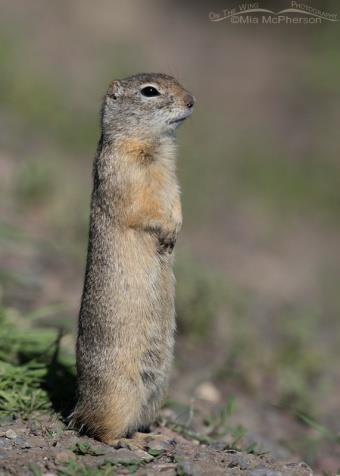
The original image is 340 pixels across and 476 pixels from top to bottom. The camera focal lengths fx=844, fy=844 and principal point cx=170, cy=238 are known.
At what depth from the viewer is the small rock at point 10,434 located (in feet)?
14.3

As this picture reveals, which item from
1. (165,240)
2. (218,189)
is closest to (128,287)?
(165,240)

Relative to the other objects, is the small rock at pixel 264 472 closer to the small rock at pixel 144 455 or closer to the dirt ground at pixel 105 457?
the dirt ground at pixel 105 457

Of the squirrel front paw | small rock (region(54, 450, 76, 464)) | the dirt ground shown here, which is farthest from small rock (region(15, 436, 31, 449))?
the squirrel front paw

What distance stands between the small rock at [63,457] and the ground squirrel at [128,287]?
37cm

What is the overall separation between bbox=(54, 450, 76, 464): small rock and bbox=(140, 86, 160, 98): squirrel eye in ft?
7.10

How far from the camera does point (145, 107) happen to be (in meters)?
5.05

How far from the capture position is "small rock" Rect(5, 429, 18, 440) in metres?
4.35

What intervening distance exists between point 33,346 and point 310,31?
516 inches

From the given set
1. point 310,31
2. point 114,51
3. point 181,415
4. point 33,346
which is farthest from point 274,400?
point 310,31

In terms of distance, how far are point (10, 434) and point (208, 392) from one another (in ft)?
7.45

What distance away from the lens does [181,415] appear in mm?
5383

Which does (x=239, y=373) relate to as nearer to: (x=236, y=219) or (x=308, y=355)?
(x=308, y=355)

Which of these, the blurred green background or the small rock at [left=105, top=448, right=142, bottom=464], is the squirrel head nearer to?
the blurred green background

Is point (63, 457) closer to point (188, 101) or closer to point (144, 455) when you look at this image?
point (144, 455)
